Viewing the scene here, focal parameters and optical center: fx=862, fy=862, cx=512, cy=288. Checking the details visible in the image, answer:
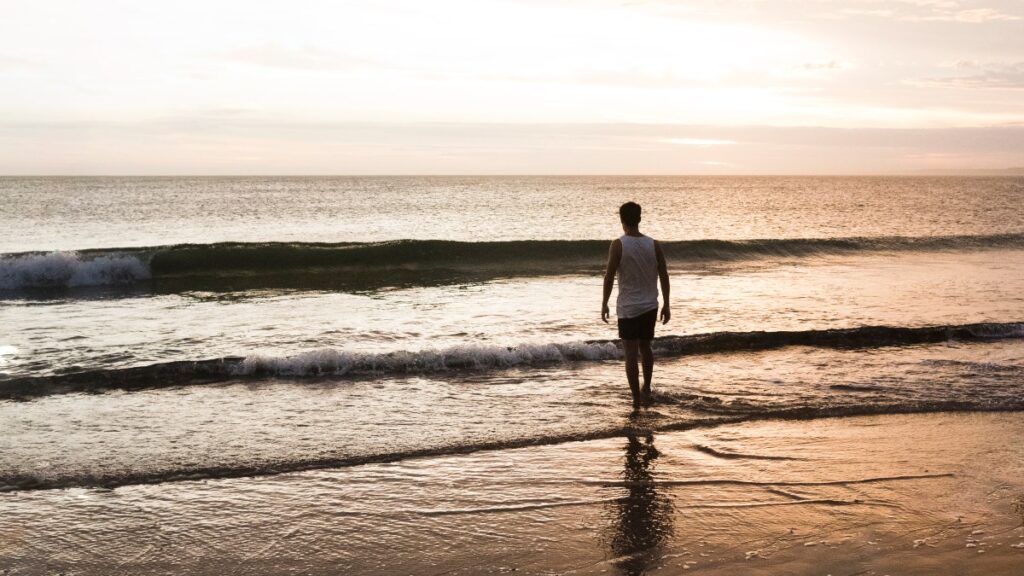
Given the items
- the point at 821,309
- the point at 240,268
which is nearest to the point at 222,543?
the point at 821,309

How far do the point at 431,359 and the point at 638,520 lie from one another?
203 inches

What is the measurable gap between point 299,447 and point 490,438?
4.83ft

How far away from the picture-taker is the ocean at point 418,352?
271 inches

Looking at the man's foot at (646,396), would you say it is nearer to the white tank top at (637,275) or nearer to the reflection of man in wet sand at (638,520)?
the white tank top at (637,275)

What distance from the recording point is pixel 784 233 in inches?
1356

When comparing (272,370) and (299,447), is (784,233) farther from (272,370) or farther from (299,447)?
(299,447)

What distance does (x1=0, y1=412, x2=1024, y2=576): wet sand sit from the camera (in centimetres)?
439

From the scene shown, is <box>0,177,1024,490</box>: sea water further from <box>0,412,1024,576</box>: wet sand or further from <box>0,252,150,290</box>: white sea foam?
<box>0,412,1024,576</box>: wet sand

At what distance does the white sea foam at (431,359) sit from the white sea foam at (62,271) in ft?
38.6

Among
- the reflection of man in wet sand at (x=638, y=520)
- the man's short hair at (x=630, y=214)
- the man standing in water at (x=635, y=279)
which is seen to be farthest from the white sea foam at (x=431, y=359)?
the reflection of man in wet sand at (x=638, y=520)

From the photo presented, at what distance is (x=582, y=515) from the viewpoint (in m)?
5.01

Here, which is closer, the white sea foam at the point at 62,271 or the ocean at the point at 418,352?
the ocean at the point at 418,352

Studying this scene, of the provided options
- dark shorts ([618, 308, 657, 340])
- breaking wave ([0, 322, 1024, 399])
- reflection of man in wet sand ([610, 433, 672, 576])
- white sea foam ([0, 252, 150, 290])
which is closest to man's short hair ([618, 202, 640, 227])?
dark shorts ([618, 308, 657, 340])

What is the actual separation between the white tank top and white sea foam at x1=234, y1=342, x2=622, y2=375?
102 inches
